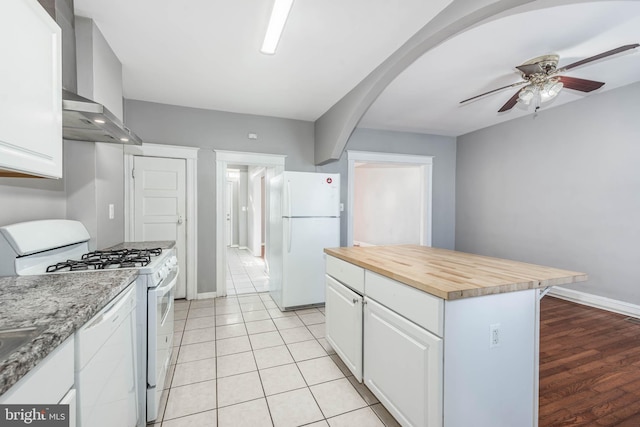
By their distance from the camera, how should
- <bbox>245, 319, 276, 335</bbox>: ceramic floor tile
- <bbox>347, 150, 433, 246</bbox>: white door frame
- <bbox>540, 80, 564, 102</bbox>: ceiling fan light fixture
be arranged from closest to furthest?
1. <bbox>540, 80, 564, 102</bbox>: ceiling fan light fixture
2. <bbox>245, 319, 276, 335</bbox>: ceramic floor tile
3. <bbox>347, 150, 433, 246</bbox>: white door frame

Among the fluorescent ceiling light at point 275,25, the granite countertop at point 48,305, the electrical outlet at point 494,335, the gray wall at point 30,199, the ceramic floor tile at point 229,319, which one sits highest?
the fluorescent ceiling light at point 275,25

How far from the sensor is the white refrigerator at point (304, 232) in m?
3.38

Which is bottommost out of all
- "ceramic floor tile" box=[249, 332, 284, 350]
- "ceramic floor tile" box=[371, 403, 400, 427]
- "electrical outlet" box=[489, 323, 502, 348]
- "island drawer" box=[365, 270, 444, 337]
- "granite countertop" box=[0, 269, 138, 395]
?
"ceramic floor tile" box=[371, 403, 400, 427]

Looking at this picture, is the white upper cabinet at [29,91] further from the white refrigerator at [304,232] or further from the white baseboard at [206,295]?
the white baseboard at [206,295]

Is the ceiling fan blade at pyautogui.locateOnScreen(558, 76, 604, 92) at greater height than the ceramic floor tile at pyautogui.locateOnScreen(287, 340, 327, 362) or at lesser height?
greater

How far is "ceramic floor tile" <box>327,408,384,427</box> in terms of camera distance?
1.63 meters

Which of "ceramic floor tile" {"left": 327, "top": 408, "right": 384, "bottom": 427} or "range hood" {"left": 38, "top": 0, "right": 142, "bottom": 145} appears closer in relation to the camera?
"range hood" {"left": 38, "top": 0, "right": 142, "bottom": 145}

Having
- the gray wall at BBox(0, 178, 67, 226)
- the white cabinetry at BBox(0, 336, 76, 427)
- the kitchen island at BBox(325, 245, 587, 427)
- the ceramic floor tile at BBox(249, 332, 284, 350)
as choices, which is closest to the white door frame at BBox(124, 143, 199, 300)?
the ceramic floor tile at BBox(249, 332, 284, 350)

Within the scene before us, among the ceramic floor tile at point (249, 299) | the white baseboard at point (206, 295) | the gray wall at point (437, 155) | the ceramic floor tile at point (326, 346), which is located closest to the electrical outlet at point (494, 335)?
the ceramic floor tile at point (326, 346)

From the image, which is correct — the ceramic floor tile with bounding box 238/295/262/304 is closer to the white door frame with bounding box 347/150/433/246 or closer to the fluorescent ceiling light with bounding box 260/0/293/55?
the white door frame with bounding box 347/150/433/246

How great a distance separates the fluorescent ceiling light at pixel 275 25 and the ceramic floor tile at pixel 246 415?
2.58m

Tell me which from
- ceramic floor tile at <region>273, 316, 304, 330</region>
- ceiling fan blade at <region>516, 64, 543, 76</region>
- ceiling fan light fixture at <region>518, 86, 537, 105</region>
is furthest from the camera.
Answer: ceramic floor tile at <region>273, 316, 304, 330</region>

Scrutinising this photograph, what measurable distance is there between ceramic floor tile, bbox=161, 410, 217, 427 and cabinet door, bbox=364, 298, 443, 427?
0.98 metres

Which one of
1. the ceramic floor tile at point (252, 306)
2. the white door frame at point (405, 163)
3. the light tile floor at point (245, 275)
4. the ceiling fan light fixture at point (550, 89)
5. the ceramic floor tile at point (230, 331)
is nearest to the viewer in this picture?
the ceiling fan light fixture at point (550, 89)
